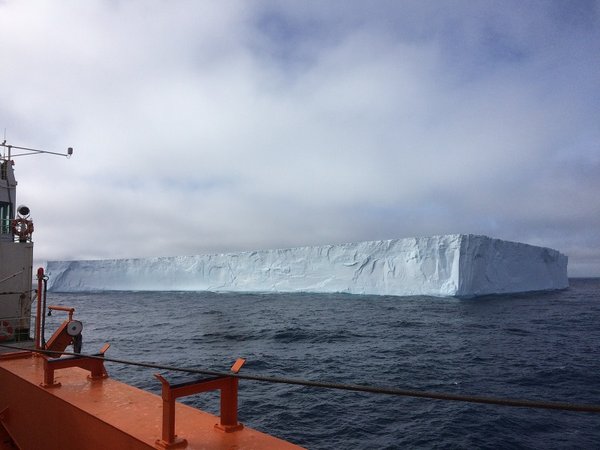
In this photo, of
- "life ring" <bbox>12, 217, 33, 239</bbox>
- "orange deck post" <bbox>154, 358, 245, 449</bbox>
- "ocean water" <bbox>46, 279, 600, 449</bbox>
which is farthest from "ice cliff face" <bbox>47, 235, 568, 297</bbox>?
"orange deck post" <bbox>154, 358, 245, 449</bbox>

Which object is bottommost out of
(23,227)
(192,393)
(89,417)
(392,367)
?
(392,367)

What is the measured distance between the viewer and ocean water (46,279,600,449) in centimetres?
595

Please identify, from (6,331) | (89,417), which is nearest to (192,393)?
(89,417)

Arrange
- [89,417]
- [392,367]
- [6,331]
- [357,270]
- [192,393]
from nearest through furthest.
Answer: [192,393]
[89,417]
[6,331]
[392,367]
[357,270]

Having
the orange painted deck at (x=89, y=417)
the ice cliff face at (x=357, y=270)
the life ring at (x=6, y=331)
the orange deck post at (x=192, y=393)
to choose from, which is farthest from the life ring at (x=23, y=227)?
the ice cliff face at (x=357, y=270)

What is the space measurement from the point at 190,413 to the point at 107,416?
519 millimetres

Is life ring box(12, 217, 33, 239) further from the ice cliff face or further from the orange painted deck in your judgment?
the ice cliff face

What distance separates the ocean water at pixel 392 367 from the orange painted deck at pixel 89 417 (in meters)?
3.41

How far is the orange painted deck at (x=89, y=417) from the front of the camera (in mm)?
2166

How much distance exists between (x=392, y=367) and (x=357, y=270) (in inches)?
804

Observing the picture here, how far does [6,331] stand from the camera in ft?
18.4

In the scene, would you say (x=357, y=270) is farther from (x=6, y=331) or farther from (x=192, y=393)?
(x=192, y=393)

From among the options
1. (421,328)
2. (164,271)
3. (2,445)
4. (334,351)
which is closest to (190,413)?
(2,445)

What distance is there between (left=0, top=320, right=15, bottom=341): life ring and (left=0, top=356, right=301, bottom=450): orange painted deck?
1845mm
